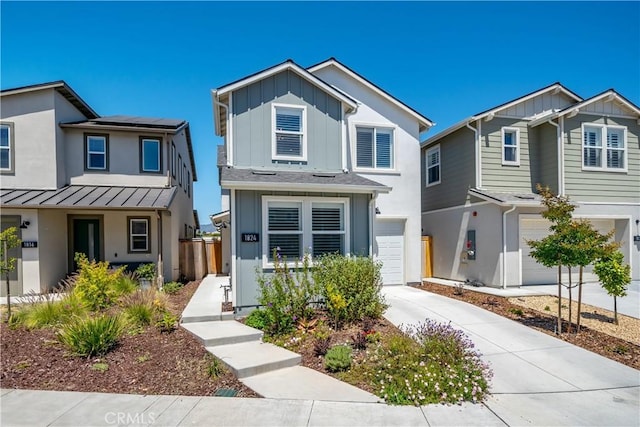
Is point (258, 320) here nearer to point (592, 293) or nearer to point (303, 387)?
point (303, 387)

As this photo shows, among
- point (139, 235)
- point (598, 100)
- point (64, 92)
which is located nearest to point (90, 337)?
point (139, 235)

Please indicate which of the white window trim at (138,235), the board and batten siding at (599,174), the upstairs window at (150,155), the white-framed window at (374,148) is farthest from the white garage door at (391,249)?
the upstairs window at (150,155)

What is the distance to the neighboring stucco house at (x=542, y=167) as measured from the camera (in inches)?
501

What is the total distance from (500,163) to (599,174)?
3936 mm

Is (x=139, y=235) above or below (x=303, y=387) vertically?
above

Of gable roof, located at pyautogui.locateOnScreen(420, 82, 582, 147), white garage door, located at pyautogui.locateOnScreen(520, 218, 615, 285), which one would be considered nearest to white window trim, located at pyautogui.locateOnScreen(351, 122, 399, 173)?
gable roof, located at pyautogui.locateOnScreen(420, 82, 582, 147)

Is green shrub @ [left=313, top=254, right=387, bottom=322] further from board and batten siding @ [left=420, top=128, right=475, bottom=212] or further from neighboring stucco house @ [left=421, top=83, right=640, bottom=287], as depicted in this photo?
board and batten siding @ [left=420, top=128, right=475, bottom=212]

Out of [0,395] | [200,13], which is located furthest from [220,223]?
[0,395]

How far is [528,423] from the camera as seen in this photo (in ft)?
13.7

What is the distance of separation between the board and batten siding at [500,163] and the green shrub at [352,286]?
7.51 metres

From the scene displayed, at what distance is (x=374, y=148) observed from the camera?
12406mm

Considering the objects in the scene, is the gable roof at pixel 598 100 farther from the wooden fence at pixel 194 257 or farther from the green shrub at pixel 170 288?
the green shrub at pixel 170 288

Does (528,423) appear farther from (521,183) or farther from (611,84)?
(611,84)

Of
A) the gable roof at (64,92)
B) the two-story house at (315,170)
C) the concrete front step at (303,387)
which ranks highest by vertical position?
the gable roof at (64,92)
